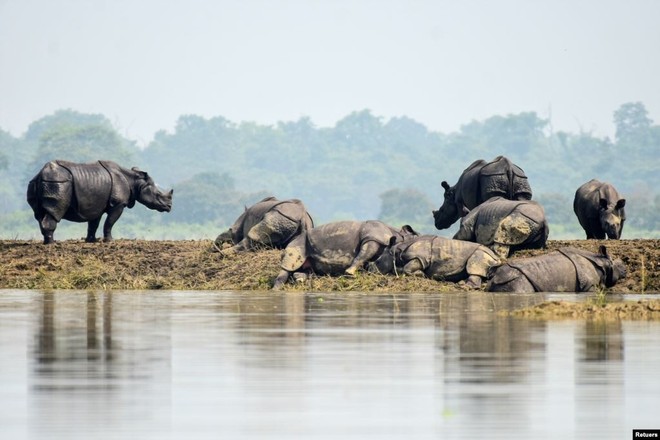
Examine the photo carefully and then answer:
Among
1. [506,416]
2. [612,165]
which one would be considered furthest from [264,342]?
[612,165]

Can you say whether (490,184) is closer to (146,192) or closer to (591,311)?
(146,192)

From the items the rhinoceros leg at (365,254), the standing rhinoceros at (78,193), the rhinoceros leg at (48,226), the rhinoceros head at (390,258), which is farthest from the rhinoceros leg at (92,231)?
the rhinoceros head at (390,258)

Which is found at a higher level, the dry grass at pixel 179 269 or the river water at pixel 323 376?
the dry grass at pixel 179 269

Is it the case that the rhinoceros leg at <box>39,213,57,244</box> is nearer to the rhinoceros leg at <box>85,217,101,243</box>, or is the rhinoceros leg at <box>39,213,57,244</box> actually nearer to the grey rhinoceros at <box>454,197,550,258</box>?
the rhinoceros leg at <box>85,217,101,243</box>

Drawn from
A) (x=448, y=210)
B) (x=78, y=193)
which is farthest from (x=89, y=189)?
(x=448, y=210)

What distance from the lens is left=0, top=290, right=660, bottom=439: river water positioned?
9.17m

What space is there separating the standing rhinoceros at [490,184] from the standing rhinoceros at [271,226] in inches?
143

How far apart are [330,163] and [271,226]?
15277 cm

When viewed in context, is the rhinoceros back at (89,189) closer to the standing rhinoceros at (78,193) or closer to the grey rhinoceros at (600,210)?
the standing rhinoceros at (78,193)

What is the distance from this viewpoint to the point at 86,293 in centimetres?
2452

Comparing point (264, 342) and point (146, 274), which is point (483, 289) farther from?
point (264, 342)

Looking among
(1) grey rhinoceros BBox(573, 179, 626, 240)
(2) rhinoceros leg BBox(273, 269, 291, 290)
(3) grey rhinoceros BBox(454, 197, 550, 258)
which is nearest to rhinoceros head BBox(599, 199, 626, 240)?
(1) grey rhinoceros BBox(573, 179, 626, 240)

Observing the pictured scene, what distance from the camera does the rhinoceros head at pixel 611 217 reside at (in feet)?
102

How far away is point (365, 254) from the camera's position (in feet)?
87.9
